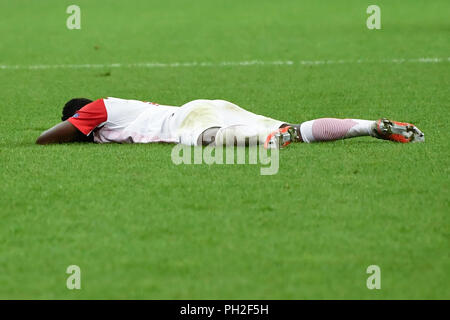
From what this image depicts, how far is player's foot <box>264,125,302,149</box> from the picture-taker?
21.7ft

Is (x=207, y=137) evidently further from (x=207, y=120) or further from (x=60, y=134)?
(x=60, y=134)

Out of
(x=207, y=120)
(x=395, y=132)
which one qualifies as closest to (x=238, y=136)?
(x=207, y=120)

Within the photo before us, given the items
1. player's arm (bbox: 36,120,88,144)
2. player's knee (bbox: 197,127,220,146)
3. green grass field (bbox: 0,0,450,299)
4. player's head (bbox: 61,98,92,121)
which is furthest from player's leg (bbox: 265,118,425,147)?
player's head (bbox: 61,98,92,121)

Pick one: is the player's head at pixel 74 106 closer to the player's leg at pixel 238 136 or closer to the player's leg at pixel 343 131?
the player's leg at pixel 238 136

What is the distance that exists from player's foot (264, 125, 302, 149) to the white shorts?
4.5 inches

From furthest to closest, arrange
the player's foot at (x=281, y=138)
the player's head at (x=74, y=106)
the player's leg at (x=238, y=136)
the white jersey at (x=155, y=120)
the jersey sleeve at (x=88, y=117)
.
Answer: the player's head at (x=74, y=106)
the jersey sleeve at (x=88, y=117)
the white jersey at (x=155, y=120)
the player's leg at (x=238, y=136)
the player's foot at (x=281, y=138)

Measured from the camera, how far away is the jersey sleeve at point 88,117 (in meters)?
7.12

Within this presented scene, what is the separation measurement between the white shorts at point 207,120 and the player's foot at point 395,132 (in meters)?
0.76

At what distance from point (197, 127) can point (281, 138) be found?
2.17 ft

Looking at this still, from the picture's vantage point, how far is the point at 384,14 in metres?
21.2

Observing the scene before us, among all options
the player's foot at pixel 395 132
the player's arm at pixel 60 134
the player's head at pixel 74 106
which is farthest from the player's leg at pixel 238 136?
the player's head at pixel 74 106

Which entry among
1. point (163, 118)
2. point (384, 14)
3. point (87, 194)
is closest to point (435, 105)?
point (163, 118)

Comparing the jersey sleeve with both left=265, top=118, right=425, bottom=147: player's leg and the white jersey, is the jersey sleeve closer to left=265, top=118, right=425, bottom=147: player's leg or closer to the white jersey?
the white jersey

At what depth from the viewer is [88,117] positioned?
7.12 meters
